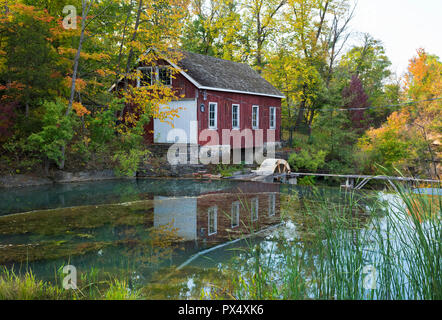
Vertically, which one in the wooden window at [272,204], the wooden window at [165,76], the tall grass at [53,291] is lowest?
the wooden window at [272,204]

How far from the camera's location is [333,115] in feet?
70.5

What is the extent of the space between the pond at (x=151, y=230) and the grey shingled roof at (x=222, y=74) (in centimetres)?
689

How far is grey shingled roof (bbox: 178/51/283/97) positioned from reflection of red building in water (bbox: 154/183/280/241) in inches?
295

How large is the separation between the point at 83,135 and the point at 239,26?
16.2m

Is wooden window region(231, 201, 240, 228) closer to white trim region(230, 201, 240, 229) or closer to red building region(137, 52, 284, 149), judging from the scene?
white trim region(230, 201, 240, 229)

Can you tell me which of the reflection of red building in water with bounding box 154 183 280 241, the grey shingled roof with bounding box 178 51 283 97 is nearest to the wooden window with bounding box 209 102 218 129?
the grey shingled roof with bounding box 178 51 283 97

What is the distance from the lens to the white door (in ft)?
57.9

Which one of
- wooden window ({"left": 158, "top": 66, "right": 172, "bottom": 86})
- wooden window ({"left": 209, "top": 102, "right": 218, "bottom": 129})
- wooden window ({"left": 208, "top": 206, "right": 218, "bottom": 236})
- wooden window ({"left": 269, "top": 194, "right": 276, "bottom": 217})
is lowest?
wooden window ({"left": 208, "top": 206, "right": 218, "bottom": 236})

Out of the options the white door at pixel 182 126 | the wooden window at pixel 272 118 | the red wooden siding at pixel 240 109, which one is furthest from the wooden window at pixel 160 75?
the wooden window at pixel 272 118

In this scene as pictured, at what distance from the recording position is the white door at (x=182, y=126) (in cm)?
1764

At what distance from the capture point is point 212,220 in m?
8.37

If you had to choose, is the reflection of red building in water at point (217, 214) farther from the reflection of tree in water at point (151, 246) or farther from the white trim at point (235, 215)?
the reflection of tree in water at point (151, 246)

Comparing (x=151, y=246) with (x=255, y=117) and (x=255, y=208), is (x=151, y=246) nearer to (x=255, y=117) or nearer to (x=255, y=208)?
(x=255, y=208)
